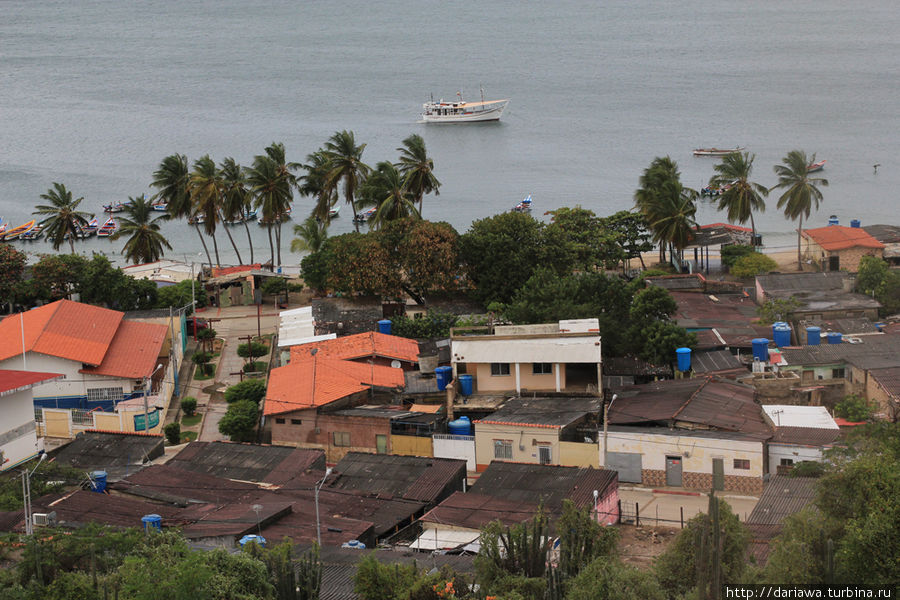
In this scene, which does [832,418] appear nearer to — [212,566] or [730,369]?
[730,369]

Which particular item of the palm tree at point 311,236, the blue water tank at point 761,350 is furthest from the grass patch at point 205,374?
the blue water tank at point 761,350

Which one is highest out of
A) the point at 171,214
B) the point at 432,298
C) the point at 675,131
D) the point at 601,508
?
the point at 675,131

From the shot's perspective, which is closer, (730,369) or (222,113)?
(730,369)

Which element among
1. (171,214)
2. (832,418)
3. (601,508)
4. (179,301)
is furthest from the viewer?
(171,214)

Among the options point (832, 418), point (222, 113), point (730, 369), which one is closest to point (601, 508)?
point (832, 418)

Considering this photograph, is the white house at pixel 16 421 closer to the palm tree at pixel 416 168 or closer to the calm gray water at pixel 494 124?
the palm tree at pixel 416 168

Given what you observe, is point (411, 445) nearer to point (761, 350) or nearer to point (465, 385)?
point (465, 385)

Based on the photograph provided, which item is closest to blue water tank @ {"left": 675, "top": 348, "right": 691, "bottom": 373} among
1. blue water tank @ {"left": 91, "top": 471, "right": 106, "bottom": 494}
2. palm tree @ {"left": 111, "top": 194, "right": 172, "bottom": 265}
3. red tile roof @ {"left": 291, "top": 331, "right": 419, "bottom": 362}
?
red tile roof @ {"left": 291, "top": 331, "right": 419, "bottom": 362}
